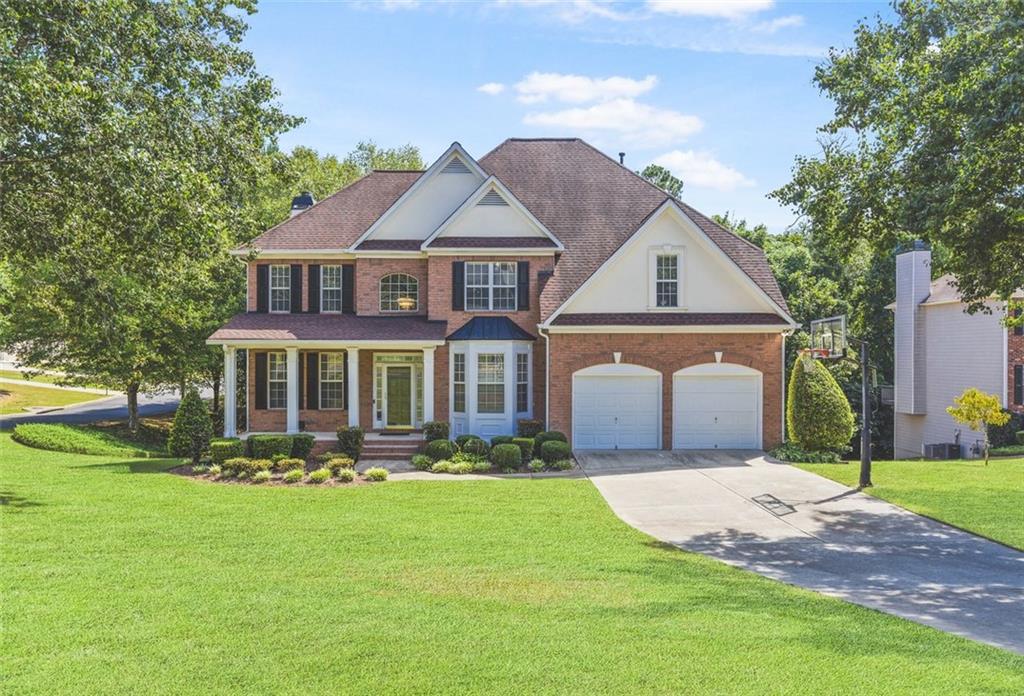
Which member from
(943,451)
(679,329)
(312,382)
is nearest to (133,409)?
(312,382)

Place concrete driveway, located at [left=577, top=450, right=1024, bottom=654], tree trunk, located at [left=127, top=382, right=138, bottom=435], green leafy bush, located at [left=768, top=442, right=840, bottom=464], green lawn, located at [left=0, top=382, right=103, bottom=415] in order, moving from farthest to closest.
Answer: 1. green lawn, located at [left=0, top=382, right=103, bottom=415]
2. tree trunk, located at [left=127, top=382, right=138, bottom=435]
3. green leafy bush, located at [left=768, top=442, right=840, bottom=464]
4. concrete driveway, located at [left=577, top=450, right=1024, bottom=654]

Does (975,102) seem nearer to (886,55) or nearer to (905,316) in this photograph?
(886,55)

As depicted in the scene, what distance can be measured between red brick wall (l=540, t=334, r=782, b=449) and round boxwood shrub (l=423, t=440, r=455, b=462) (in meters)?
3.31

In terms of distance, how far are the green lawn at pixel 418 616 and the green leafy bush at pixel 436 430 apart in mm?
7520

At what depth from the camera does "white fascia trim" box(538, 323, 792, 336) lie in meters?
21.6

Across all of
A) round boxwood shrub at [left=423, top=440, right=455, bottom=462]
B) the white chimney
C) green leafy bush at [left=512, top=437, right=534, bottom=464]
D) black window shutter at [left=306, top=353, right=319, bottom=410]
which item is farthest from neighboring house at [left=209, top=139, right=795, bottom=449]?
the white chimney

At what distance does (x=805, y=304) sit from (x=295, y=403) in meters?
22.9

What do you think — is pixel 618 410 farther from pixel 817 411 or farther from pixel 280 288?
pixel 280 288

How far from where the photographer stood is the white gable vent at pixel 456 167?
24.5 m

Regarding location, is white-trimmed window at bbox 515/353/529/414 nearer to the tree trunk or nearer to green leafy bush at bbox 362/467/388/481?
green leafy bush at bbox 362/467/388/481

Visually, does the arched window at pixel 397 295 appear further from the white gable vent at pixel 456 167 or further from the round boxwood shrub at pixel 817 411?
the round boxwood shrub at pixel 817 411

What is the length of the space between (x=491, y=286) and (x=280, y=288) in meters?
6.96

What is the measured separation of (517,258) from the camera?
77.4ft

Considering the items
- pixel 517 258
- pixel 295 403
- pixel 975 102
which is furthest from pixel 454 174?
pixel 975 102
